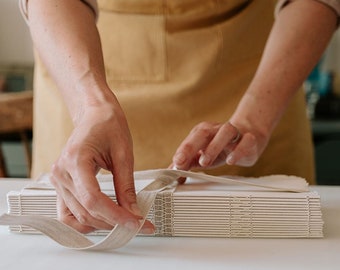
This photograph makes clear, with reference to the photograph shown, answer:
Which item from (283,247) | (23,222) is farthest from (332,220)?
(23,222)

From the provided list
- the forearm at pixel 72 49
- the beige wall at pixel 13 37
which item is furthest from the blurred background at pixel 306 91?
the forearm at pixel 72 49

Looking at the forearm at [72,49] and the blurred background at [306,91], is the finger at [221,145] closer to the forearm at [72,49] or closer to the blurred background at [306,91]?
the forearm at [72,49]

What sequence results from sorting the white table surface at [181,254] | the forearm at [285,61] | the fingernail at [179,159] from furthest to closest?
the forearm at [285,61]
the fingernail at [179,159]
the white table surface at [181,254]

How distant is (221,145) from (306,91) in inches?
71.0

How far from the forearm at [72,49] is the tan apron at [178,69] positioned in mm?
156

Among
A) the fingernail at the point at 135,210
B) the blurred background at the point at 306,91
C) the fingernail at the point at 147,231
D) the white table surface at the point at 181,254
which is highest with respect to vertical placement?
the fingernail at the point at 135,210

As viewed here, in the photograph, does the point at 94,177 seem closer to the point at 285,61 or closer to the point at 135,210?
the point at 135,210

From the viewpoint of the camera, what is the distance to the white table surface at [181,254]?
0.63 metres

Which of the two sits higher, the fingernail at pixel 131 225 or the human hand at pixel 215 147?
the human hand at pixel 215 147

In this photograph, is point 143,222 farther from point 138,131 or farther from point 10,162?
point 10,162

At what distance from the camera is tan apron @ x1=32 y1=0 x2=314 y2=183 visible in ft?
3.49

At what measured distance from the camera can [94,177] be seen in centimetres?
68

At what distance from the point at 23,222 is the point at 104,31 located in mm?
506

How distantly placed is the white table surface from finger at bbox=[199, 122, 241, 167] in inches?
5.3
